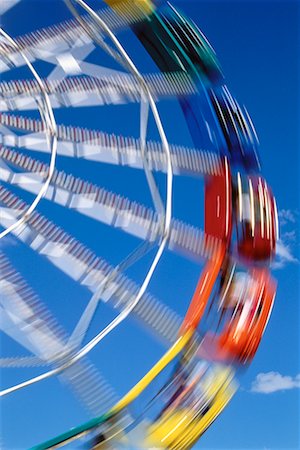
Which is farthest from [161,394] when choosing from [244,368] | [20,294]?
[20,294]

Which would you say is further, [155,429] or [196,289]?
[196,289]

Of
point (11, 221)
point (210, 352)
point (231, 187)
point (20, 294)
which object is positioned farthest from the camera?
point (231, 187)

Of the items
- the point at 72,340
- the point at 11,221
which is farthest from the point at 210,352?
the point at 11,221

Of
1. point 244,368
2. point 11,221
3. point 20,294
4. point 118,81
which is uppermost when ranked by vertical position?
point 118,81

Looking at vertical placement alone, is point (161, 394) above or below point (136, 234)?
below

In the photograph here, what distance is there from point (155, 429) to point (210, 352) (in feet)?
2.61

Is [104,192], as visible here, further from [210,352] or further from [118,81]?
[210,352]

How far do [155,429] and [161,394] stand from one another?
11.1 inches

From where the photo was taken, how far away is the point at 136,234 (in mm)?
6801

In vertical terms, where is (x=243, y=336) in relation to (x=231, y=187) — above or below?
below

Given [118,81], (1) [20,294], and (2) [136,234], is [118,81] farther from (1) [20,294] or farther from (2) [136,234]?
(1) [20,294]

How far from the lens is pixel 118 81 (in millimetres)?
7035

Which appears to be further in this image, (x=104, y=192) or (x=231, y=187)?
(x=231, y=187)

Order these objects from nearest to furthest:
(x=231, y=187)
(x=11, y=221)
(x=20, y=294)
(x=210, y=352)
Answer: (x=20, y=294) < (x=11, y=221) < (x=210, y=352) < (x=231, y=187)
